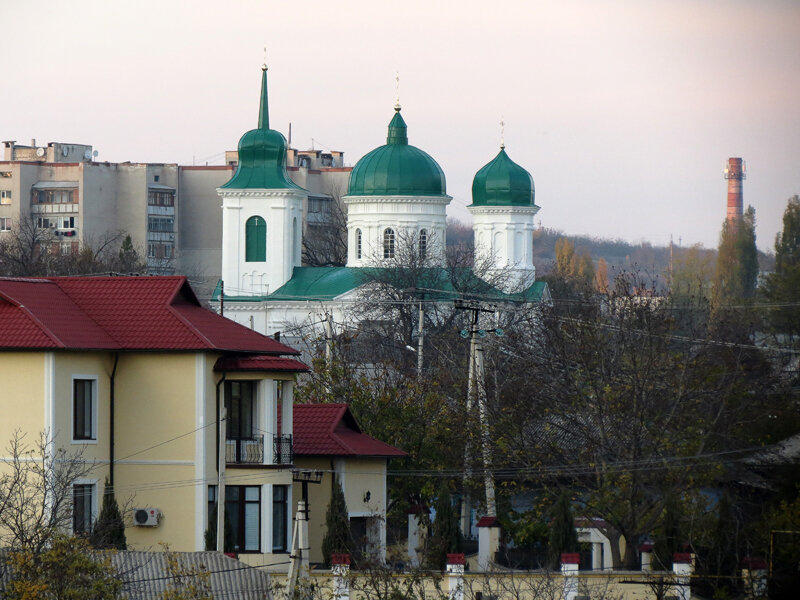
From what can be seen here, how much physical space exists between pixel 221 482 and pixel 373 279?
143 ft

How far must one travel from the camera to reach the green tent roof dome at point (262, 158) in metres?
74.9

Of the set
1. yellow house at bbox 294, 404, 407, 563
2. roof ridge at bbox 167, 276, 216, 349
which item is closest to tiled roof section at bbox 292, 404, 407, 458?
yellow house at bbox 294, 404, 407, 563

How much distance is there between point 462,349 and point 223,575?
95.9 ft

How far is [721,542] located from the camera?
2705 centimetres

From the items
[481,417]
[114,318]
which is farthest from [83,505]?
[481,417]

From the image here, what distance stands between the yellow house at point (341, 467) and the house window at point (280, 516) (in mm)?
1125

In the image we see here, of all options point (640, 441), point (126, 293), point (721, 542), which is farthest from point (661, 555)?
point (126, 293)

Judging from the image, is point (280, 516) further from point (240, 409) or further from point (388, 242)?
point (388, 242)

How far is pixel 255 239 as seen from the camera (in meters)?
76.8

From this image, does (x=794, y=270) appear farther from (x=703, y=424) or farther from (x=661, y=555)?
(x=661, y=555)

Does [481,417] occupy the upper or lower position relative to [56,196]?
lower

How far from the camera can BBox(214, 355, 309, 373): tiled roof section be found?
95.6 feet

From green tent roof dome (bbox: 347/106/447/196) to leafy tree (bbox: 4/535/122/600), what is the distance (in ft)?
175

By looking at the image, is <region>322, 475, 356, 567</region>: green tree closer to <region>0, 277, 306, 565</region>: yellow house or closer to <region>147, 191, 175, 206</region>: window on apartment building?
<region>0, 277, 306, 565</region>: yellow house
